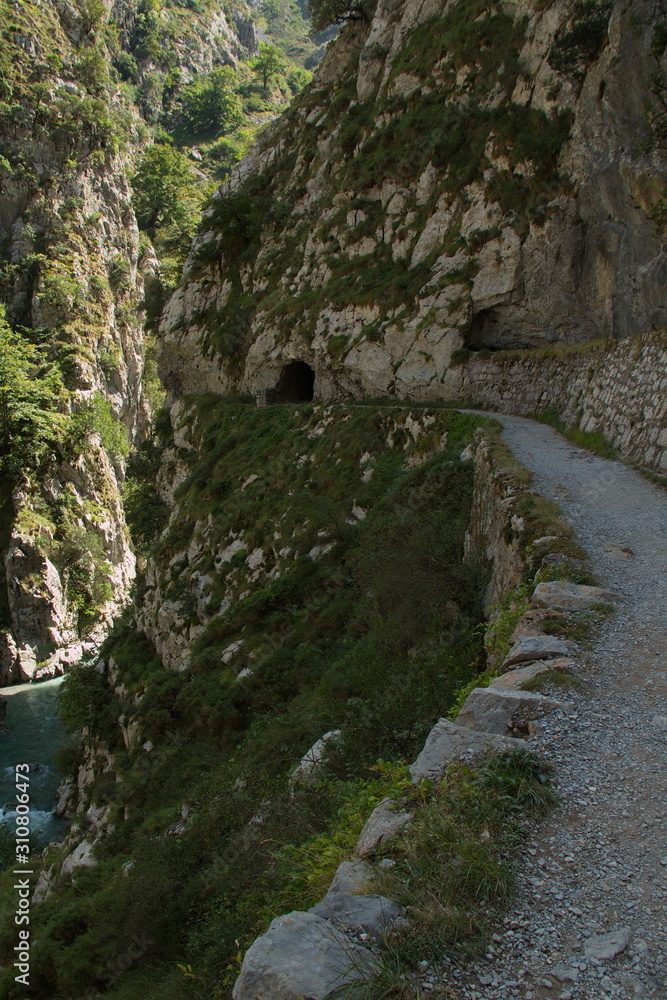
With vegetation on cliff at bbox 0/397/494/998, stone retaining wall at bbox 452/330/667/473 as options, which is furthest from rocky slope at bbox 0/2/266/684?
stone retaining wall at bbox 452/330/667/473

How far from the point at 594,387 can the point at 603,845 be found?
1176cm

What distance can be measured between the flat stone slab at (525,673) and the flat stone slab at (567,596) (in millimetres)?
792

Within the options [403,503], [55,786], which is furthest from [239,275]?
[55,786]

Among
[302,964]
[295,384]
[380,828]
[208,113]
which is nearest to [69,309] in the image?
[295,384]

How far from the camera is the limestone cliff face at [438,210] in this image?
43.9ft

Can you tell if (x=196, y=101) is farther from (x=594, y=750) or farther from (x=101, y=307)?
(x=594, y=750)

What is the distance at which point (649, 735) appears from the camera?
3914mm

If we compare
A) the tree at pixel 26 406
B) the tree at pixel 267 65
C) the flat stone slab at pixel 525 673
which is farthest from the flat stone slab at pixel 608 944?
the tree at pixel 267 65

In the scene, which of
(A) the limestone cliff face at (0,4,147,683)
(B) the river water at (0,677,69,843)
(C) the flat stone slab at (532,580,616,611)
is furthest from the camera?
(A) the limestone cliff face at (0,4,147,683)

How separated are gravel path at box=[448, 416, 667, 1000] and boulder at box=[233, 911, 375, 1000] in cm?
48

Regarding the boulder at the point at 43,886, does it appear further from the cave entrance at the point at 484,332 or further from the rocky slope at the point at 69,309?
the rocky slope at the point at 69,309

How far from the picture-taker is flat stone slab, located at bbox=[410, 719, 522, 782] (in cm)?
378

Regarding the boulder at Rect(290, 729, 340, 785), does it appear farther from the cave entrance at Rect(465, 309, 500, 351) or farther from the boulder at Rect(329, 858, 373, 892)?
the cave entrance at Rect(465, 309, 500, 351)

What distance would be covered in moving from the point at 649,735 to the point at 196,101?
107682mm
